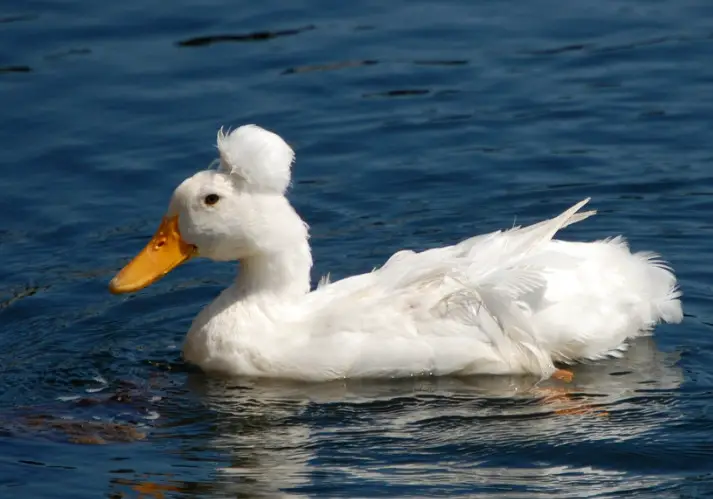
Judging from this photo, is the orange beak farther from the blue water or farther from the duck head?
the blue water

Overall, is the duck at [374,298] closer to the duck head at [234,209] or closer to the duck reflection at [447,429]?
the duck head at [234,209]

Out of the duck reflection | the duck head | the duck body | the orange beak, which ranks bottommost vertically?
the duck reflection

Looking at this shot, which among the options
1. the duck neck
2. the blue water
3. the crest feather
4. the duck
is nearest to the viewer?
the blue water

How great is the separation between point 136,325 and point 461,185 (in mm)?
2763

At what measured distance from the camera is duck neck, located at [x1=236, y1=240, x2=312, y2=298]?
360 inches

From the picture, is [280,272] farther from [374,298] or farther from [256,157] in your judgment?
[256,157]

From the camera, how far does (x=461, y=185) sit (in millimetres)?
11500

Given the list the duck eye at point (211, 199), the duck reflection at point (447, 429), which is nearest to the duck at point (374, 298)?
the duck eye at point (211, 199)

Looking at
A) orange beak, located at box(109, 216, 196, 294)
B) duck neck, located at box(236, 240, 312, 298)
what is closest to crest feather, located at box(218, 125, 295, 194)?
duck neck, located at box(236, 240, 312, 298)

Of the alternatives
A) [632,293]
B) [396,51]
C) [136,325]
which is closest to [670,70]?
[396,51]

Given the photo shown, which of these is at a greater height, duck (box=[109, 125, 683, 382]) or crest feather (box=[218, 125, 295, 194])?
crest feather (box=[218, 125, 295, 194])

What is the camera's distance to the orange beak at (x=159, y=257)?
30.2 ft

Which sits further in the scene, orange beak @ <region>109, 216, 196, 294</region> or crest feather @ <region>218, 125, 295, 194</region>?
orange beak @ <region>109, 216, 196, 294</region>

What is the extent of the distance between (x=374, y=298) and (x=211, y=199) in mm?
1049
